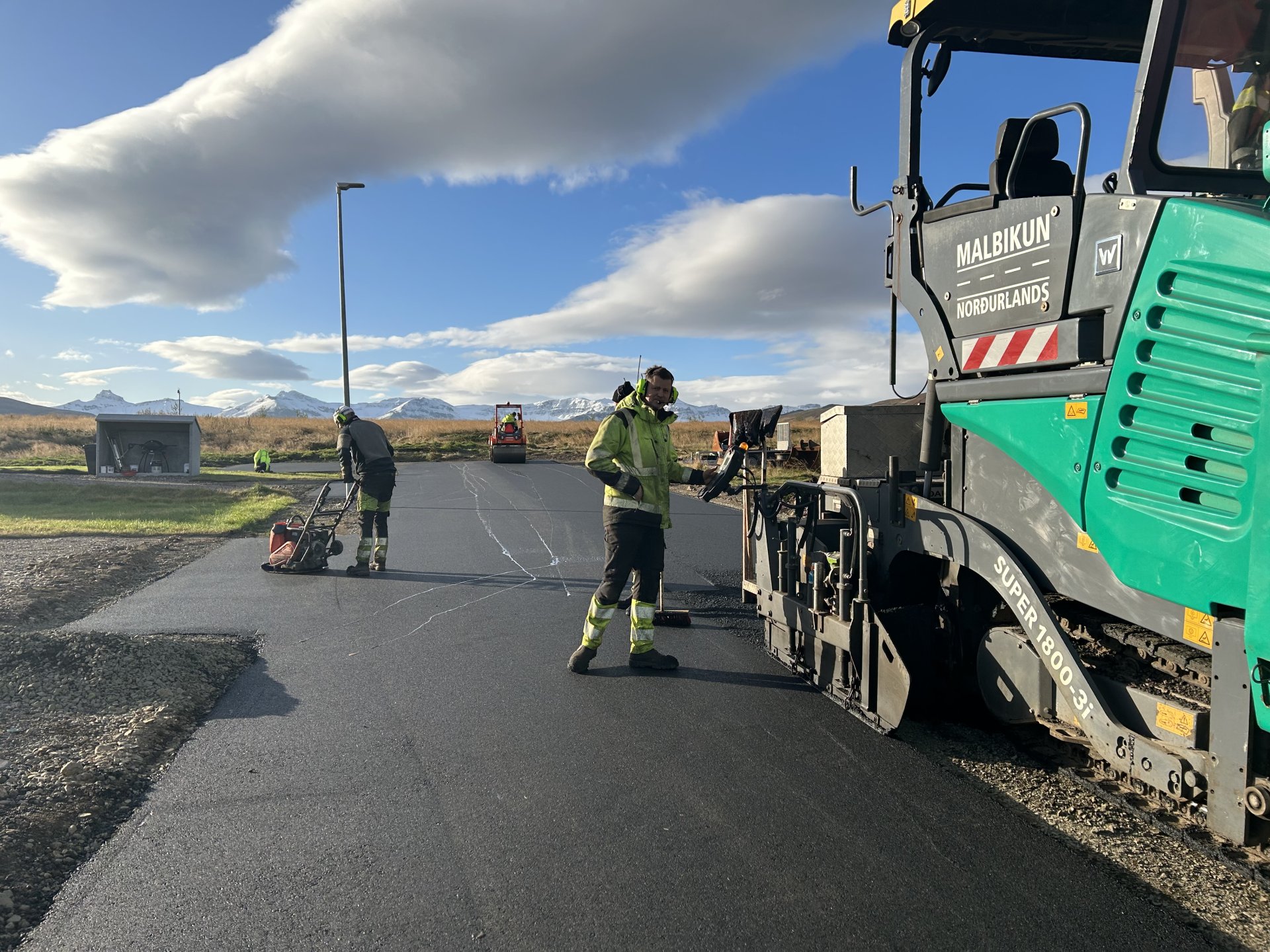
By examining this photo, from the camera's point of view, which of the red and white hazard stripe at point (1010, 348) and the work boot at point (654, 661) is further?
the work boot at point (654, 661)

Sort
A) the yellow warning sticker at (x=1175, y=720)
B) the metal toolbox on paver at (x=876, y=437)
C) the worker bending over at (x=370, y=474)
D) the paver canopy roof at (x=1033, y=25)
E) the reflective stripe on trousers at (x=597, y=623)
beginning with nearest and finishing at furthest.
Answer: the yellow warning sticker at (x=1175, y=720), the paver canopy roof at (x=1033, y=25), the metal toolbox on paver at (x=876, y=437), the reflective stripe on trousers at (x=597, y=623), the worker bending over at (x=370, y=474)

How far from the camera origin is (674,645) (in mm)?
6332

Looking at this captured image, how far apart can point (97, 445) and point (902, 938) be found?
2726cm

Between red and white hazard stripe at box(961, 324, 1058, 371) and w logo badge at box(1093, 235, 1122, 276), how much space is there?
272 mm

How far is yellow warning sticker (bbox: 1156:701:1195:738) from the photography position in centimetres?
271

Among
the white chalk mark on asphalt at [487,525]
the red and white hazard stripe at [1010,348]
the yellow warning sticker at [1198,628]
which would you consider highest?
the red and white hazard stripe at [1010,348]

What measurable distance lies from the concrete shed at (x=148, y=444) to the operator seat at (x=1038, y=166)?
25340 millimetres

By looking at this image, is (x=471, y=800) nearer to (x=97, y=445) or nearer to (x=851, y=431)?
(x=851, y=431)

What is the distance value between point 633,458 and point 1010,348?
9.41 feet

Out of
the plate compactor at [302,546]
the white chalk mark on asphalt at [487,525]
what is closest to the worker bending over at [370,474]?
the plate compactor at [302,546]

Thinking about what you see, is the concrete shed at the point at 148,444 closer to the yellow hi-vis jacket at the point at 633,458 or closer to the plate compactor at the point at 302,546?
the plate compactor at the point at 302,546

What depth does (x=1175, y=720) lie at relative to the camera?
2.78m

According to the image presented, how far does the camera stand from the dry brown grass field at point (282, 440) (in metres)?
35.4

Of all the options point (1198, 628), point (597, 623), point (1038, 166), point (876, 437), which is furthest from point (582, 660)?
point (1038, 166)
